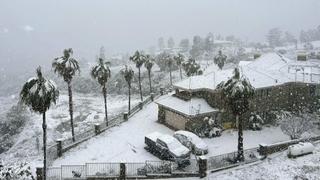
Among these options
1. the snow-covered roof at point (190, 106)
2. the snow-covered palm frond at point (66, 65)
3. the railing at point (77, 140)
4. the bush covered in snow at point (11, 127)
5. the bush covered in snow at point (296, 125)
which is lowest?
the bush covered in snow at point (11, 127)

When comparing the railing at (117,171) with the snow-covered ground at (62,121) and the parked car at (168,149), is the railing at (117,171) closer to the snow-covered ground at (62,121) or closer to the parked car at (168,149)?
the parked car at (168,149)

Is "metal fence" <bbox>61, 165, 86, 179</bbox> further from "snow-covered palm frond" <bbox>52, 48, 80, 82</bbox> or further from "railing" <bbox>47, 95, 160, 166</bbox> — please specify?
"snow-covered palm frond" <bbox>52, 48, 80, 82</bbox>

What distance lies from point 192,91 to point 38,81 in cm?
2242

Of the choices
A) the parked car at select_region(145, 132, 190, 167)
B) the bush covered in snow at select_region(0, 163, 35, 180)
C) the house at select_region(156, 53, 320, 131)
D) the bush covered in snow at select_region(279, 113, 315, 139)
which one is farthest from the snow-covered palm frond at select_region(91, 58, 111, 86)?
the bush covered in snow at select_region(279, 113, 315, 139)

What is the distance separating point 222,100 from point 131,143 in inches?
468

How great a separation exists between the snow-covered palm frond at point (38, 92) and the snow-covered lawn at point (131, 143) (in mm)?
9358

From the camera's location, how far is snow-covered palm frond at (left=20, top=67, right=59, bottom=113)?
Result: 29.9 m

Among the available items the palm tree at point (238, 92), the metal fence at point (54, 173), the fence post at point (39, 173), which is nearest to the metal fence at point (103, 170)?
the metal fence at point (54, 173)

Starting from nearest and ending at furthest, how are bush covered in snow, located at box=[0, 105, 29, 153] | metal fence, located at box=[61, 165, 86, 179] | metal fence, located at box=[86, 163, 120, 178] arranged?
metal fence, located at box=[61, 165, 86, 179] → metal fence, located at box=[86, 163, 120, 178] → bush covered in snow, located at box=[0, 105, 29, 153]

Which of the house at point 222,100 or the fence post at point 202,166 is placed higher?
the house at point 222,100

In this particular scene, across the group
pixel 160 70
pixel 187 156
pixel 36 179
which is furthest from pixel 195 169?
pixel 160 70

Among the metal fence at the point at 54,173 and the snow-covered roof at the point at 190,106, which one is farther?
the snow-covered roof at the point at 190,106

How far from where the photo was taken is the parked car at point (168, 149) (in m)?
35.5

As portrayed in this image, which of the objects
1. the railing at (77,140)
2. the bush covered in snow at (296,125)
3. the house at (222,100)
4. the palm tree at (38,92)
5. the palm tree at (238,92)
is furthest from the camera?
the house at (222,100)
